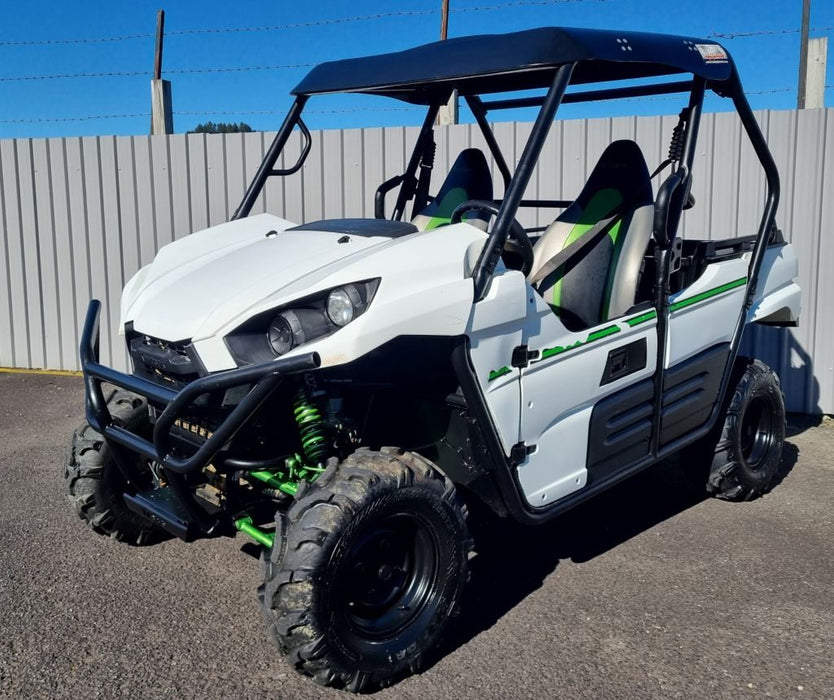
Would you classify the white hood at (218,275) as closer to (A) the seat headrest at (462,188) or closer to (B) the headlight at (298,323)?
(B) the headlight at (298,323)

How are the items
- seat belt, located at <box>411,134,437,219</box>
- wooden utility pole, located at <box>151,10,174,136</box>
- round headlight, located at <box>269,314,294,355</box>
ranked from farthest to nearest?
wooden utility pole, located at <box>151,10,174,136</box>
seat belt, located at <box>411,134,437,219</box>
round headlight, located at <box>269,314,294,355</box>

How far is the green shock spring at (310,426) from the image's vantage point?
10.1ft

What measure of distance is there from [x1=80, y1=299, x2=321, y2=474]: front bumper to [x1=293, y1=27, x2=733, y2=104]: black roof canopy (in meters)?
1.33

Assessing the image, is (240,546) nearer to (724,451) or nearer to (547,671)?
(547,671)

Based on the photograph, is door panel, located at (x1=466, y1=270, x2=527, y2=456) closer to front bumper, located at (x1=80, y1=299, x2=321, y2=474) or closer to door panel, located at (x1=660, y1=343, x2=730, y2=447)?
front bumper, located at (x1=80, y1=299, x2=321, y2=474)

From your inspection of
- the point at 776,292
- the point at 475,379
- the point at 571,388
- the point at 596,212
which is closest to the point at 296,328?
the point at 475,379

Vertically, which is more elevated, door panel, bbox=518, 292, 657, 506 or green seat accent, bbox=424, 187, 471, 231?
green seat accent, bbox=424, 187, 471, 231

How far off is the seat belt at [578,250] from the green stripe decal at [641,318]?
1.18 ft

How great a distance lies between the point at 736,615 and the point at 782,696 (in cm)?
58

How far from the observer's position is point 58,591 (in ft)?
12.0

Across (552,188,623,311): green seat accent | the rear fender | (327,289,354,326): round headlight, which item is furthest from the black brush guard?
the rear fender

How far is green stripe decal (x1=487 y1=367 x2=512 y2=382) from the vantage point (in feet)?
10.5

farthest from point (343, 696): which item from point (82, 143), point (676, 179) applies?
point (82, 143)

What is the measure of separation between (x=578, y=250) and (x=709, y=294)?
0.66 metres
